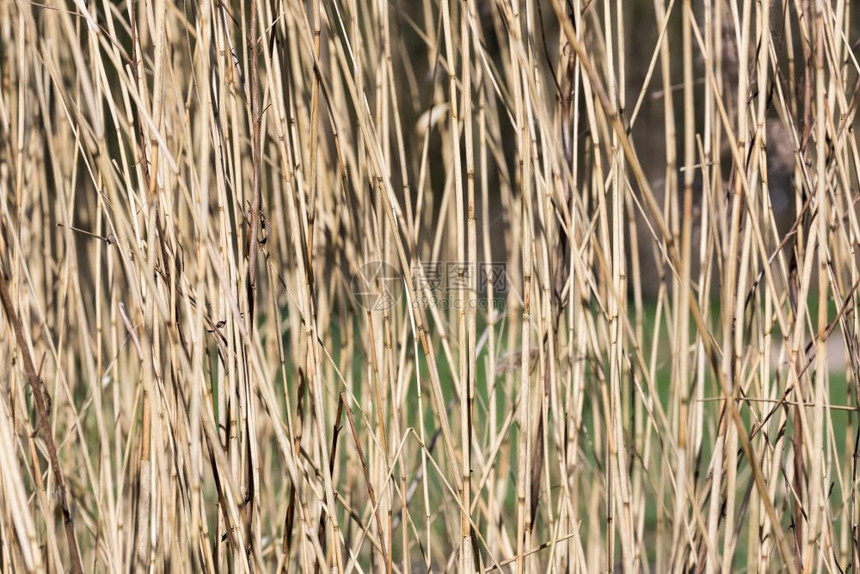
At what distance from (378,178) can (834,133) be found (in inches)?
13.0

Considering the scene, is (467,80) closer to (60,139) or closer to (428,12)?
(428,12)

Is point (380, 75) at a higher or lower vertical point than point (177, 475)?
higher

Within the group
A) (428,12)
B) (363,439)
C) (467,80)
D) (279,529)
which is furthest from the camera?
(363,439)

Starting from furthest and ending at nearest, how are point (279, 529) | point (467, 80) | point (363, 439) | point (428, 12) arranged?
point (363, 439) < point (279, 529) < point (428, 12) < point (467, 80)

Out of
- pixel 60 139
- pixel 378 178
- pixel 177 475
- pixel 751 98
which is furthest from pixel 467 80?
pixel 60 139

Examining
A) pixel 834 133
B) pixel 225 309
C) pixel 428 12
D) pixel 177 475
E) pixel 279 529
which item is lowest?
pixel 279 529

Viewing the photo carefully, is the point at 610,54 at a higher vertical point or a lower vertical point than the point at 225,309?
higher

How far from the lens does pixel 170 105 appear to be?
65 cm

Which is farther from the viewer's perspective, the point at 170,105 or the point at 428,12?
the point at 428,12

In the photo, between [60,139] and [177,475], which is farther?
[60,139]

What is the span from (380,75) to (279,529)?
1.75ft

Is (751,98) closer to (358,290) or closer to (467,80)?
(467,80)

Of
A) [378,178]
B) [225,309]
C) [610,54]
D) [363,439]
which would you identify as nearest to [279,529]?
[363,439]

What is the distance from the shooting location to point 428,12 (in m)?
0.77
